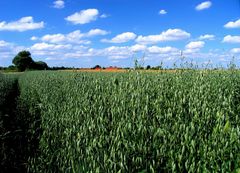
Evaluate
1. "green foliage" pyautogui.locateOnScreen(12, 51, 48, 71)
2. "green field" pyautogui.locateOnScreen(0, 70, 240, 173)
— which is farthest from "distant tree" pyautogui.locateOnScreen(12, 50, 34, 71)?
"green field" pyautogui.locateOnScreen(0, 70, 240, 173)

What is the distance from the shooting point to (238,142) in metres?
4.53

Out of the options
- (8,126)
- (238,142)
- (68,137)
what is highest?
(238,142)

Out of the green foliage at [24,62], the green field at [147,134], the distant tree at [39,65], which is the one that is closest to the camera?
the green field at [147,134]

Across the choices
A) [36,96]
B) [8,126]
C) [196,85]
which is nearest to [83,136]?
[196,85]

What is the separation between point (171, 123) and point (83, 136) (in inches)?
50.3

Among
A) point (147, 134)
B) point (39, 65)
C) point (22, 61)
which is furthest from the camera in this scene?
A: point (22, 61)

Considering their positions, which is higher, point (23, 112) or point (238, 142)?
point (238, 142)

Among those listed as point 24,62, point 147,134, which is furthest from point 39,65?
point 147,134

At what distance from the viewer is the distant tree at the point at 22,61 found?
4343 inches

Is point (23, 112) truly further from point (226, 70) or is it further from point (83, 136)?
point (83, 136)

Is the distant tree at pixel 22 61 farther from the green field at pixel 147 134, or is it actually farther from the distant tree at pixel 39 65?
the green field at pixel 147 134

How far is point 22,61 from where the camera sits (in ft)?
367

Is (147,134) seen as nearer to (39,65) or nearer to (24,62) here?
(39,65)

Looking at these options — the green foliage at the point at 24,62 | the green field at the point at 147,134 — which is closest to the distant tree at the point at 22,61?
the green foliage at the point at 24,62
